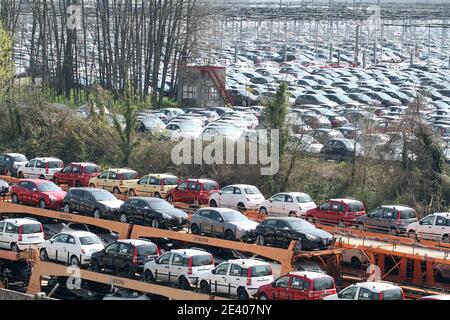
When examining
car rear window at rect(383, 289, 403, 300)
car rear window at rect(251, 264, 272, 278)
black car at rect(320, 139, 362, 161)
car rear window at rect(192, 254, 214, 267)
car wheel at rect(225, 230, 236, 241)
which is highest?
car rear window at rect(383, 289, 403, 300)

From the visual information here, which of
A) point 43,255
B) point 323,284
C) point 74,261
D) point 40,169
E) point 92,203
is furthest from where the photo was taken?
point 40,169

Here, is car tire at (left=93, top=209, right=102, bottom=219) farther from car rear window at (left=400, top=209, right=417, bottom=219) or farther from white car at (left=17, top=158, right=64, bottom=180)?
car rear window at (left=400, top=209, right=417, bottom=219)

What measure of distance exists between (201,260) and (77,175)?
14.4 meters

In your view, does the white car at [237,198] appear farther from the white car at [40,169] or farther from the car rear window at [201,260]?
the car rear window at [201,260]

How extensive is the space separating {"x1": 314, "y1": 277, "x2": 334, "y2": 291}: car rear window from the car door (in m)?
2.46

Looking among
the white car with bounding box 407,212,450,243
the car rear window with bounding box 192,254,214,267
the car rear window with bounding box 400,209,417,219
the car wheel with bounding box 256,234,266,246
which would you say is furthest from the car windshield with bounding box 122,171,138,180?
the car rear window with bounding box 192,254,214,267

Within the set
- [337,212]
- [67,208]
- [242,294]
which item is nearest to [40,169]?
[67,208]

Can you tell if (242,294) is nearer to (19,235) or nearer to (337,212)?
(19,235)

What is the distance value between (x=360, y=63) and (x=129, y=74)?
38330 mm

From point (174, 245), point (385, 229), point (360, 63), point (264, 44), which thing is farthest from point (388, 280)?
point (264, 44)

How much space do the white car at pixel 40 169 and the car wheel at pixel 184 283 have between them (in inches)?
616

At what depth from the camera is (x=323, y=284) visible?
25109mm

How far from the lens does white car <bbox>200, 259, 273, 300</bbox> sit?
85.8ft
